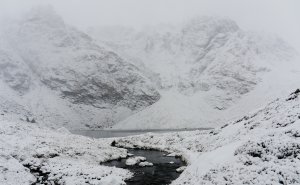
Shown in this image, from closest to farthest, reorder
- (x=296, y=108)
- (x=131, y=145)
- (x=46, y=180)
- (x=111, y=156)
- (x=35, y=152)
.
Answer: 1. (x=296, y=108)
2. (x=46, y=180)
3. (x=35, y=152)
4. (x=111, y=156)
5. (x=131, y=145)

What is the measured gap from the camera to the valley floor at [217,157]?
92.1ft

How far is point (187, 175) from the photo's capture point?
119 feet

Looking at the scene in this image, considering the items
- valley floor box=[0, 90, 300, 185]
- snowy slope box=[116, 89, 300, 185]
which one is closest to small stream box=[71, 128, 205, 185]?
valley floor box=[0, 90, 300, 185]

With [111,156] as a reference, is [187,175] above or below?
above

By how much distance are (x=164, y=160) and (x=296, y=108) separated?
3383cm

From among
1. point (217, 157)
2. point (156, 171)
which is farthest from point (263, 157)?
point (156, 171)

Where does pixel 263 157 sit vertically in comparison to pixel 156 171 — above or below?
above

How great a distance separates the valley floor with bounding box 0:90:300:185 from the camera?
92.1 feet

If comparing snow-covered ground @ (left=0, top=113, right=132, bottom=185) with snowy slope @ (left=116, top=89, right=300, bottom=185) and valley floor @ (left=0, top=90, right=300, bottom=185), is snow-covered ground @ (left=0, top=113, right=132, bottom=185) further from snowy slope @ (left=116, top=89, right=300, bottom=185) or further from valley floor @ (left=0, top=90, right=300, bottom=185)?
snowy slope @ (left=116, top=89, right=300, bottom=185)

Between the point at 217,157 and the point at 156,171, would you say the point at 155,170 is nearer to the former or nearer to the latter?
the point at 156,171

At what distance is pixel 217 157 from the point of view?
34312mm

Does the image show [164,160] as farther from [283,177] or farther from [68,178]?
[283,177]

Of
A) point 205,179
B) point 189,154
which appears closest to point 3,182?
point 205,179

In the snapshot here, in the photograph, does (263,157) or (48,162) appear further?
(48,162)
